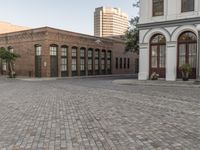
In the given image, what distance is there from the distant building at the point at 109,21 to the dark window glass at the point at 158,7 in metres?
44.1

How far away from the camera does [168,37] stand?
2172 cm

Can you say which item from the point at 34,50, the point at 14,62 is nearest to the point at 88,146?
the point at 34,50

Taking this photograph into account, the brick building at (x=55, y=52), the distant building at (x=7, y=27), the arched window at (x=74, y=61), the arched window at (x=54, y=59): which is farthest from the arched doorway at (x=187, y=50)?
the distant building at (x=7, y=27)

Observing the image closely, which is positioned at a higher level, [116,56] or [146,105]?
[116,56]

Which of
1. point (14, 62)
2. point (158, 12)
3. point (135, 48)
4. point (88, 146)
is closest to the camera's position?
point (88, 146)

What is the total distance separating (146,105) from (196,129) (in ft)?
11.4

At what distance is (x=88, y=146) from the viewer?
4.71 meters

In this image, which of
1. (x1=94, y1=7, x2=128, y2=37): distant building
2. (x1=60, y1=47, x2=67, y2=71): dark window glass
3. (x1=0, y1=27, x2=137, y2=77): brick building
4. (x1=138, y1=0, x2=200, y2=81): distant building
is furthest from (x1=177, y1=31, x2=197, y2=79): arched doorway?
(x1=94, y1=7, x2=128, y2=37): distant building

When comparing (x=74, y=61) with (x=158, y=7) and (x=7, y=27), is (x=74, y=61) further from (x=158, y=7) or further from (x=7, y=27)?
(x=7, y=27)

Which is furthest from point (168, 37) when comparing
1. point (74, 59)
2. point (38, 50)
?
point (38, 50)

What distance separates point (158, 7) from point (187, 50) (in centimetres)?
466

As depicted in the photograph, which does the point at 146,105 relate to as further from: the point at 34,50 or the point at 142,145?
the point at 34,50

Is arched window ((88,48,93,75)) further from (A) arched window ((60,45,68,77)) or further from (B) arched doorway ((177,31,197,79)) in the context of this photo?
(B) arched doorway ((177,31,197,79))

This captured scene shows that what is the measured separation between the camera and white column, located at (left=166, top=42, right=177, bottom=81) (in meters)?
21.4
